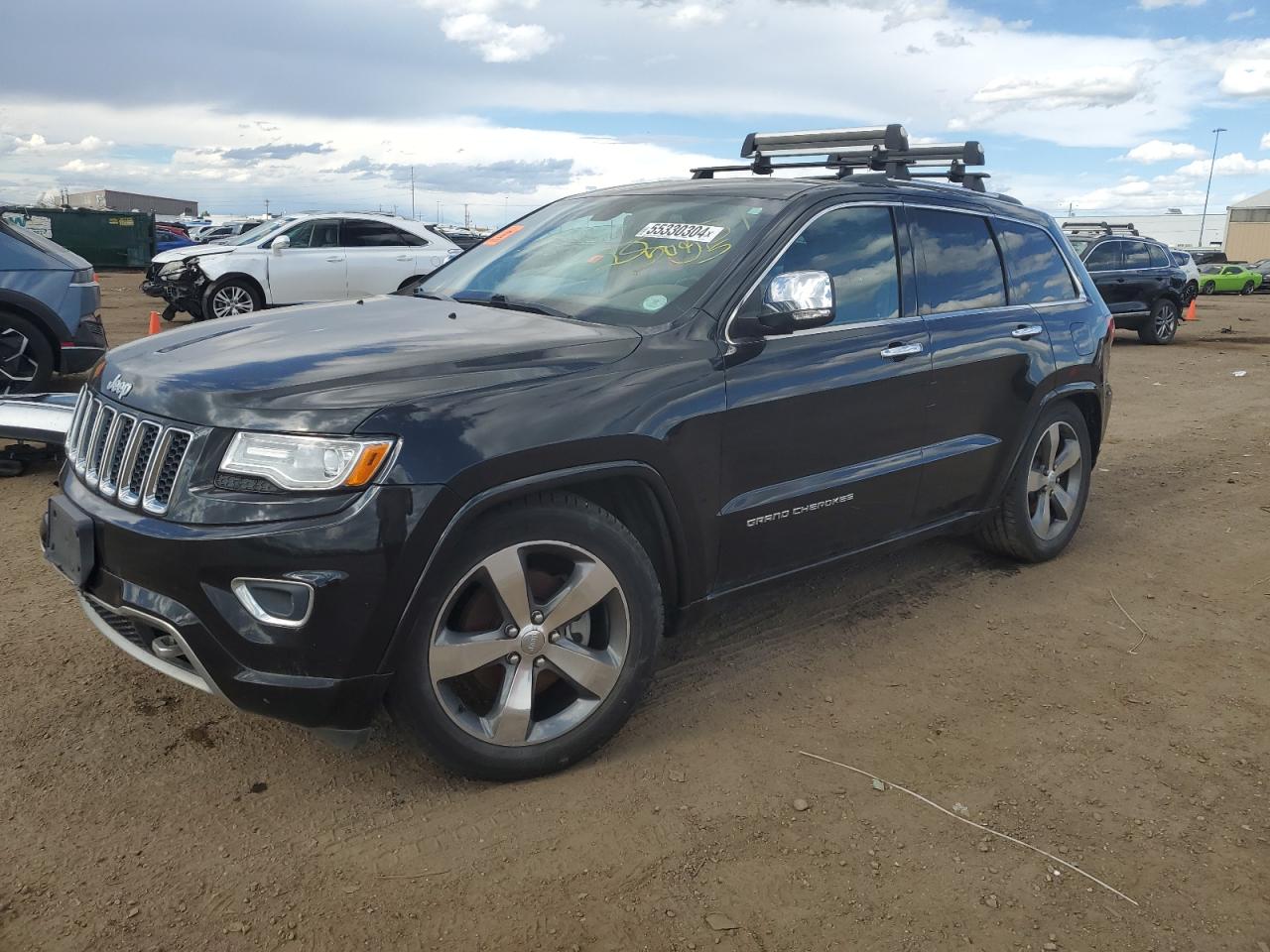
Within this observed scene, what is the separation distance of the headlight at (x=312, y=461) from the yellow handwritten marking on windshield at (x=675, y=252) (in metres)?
1.48

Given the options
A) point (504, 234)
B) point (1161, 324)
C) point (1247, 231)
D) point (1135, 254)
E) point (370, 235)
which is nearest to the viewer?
point (504, 234)

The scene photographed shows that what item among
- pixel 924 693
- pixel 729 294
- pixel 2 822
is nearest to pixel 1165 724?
pixel 924 693

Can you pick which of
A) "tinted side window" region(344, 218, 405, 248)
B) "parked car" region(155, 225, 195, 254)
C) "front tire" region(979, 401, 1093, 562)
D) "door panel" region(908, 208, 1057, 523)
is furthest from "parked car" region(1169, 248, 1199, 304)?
"parked car" region(155, 225, 195, 254)

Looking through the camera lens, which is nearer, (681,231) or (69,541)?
(69,541)

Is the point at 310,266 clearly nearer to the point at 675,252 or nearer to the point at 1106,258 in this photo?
the point at 675,252

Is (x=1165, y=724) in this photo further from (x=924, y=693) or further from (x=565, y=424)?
(x=565, y=424)

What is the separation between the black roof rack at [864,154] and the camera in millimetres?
4879

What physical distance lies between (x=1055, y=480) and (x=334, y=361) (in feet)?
12.2

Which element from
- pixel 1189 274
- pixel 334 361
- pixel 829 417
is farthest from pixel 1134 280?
pixel 334 361

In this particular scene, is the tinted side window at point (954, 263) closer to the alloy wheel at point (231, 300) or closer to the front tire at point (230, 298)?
the front tire at point (230, 298)

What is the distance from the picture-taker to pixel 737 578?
356 cm

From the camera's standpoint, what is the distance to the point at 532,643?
9.65ft

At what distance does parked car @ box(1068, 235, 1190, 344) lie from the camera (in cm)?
1653

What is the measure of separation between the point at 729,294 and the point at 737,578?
966mm
